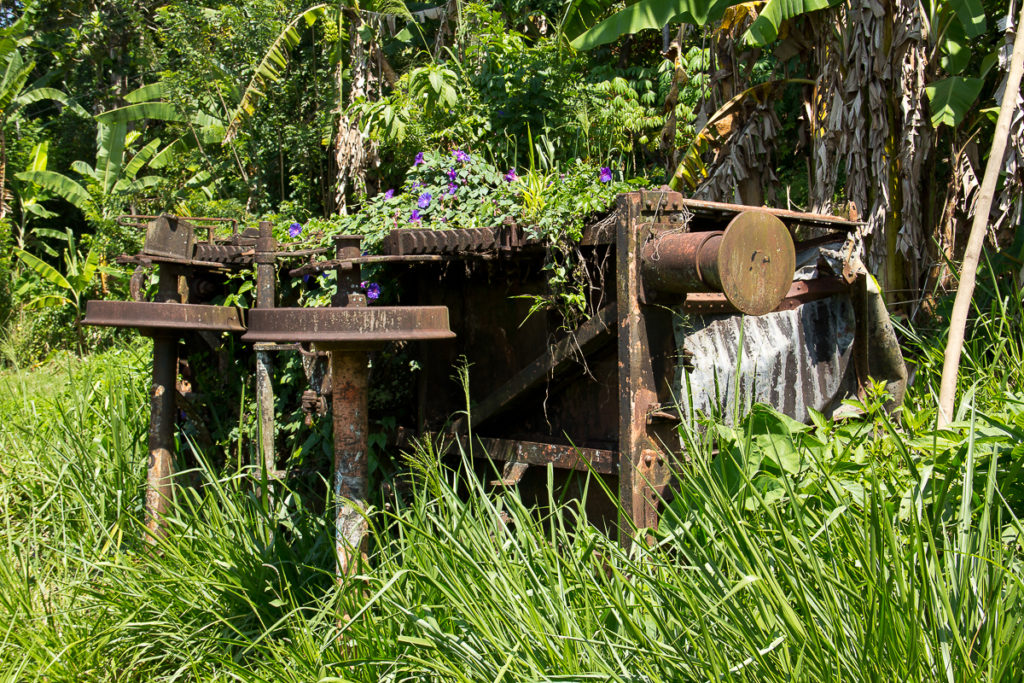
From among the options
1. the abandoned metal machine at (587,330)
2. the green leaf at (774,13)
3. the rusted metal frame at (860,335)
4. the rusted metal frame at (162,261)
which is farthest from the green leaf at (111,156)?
the rusted metal frame at (860,335)

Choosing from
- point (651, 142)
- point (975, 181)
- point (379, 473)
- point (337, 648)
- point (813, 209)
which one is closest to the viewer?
point (337, 648)

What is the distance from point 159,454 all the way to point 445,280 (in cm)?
175

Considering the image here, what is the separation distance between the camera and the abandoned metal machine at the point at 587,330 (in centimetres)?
308

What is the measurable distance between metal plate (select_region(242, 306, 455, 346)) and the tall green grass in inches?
18.0

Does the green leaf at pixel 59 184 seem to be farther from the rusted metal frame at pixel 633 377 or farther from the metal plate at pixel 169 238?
the rusted metal frame at pixel 633 377

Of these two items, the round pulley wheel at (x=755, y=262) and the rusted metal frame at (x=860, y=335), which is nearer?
the round pulley wheel at (x=755, y=262)

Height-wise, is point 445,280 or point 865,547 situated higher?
point 445,280

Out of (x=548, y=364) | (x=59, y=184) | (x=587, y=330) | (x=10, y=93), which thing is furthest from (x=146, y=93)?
(x=587, y=330)

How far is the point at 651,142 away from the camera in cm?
816

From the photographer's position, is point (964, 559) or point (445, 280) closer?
point (964, 559)

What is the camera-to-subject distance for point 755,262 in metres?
3.03

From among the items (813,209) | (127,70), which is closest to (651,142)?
(813,209)

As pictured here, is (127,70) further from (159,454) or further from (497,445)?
(497,445)

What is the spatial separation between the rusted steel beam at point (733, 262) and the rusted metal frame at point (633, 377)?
76mm
